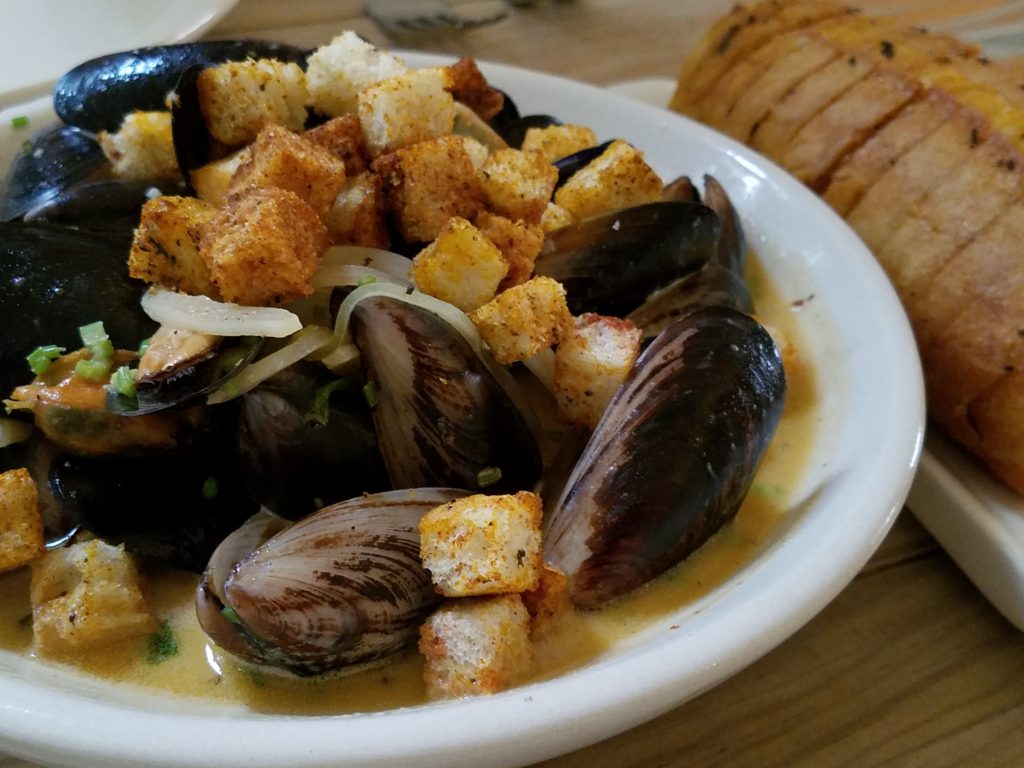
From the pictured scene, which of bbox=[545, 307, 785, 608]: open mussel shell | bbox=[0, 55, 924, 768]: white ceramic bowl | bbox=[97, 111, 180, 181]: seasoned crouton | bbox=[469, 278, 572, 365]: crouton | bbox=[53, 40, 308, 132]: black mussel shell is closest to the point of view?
bbox=[0, 55, 924, 768]: white ceramic bowl

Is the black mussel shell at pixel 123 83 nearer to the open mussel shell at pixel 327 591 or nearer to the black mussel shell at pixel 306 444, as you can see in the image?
the black mussel shell at pixel 306 444

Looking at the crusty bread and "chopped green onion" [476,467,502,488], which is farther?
the crusty bread

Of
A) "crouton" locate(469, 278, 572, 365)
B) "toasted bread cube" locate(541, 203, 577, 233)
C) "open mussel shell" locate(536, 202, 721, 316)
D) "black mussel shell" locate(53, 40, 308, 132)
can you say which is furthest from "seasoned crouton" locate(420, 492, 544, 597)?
"black mussel shell" locate(53, 40, 308, 132)

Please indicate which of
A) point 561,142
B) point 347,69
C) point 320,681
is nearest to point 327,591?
point 320,681

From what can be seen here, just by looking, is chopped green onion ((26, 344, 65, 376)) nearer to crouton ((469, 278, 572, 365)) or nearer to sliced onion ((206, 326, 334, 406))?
sliced onion ((206, 326, 334, 406))

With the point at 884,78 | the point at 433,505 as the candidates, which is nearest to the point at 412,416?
the point at 433,505

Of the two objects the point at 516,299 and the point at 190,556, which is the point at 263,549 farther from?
the point at 516,299
